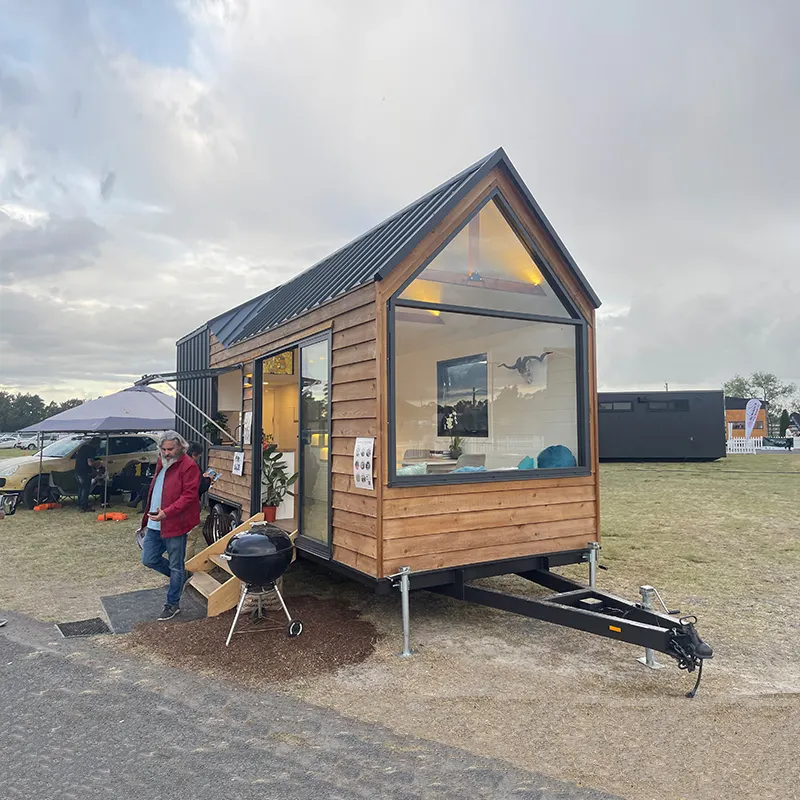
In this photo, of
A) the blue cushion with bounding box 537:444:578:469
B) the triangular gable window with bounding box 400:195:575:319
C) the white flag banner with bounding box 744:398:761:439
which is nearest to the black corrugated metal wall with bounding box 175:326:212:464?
the triangular gable window with bounding box 400:195:575:319

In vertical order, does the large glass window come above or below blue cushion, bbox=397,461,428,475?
above

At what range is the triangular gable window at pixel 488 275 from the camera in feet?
15.8

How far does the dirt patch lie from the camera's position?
155 inches

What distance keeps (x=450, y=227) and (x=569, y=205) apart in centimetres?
700

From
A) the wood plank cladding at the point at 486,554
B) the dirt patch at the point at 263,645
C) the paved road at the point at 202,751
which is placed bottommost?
the dirt patch at the point at 263,645

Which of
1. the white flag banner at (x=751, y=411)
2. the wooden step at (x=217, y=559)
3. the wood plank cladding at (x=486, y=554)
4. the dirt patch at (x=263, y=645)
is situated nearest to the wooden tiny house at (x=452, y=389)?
the wood plank cladding at (x=486, y=554)

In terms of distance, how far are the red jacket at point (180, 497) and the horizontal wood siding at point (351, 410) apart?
3.92 feet

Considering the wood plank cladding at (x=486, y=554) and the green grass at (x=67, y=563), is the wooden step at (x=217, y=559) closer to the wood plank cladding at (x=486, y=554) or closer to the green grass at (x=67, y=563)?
the green grass at (x=67, y=563)

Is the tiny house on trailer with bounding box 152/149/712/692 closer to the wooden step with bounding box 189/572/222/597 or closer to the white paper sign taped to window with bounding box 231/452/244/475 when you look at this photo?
the wooden step with bounding box 189/572/222/597

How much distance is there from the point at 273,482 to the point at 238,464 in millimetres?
864

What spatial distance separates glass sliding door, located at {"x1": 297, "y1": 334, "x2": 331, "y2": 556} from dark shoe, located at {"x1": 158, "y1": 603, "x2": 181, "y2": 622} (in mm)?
1215

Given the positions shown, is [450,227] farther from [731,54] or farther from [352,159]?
[731,54]

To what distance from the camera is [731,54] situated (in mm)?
8531

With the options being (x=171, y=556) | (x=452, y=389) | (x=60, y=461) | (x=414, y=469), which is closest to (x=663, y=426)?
(x=452, y=389)
